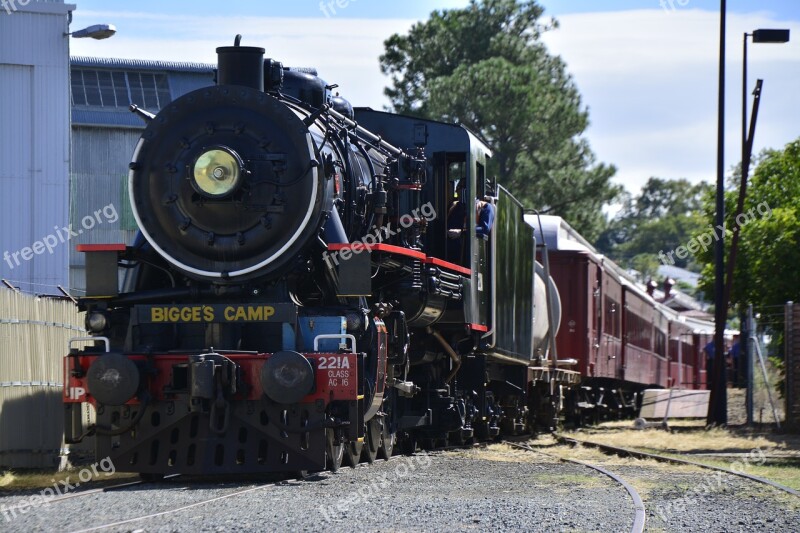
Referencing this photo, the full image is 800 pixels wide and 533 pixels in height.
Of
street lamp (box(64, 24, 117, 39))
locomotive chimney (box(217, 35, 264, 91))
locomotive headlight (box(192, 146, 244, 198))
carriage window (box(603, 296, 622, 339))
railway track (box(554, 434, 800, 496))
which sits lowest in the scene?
railway track (box(554, 434, 800, 496))

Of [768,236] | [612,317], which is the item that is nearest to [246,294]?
[612,317]

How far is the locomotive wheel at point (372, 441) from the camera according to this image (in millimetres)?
11190

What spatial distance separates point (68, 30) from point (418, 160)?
30.7 feet

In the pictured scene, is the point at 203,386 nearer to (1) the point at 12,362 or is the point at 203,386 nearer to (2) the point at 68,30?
(1) the point at 12,362

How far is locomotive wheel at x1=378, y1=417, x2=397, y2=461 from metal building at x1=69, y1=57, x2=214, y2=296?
12346mm

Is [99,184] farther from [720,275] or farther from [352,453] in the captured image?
[352,453]

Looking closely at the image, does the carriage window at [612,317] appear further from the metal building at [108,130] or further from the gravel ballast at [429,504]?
the gravel ballast at [429,504]

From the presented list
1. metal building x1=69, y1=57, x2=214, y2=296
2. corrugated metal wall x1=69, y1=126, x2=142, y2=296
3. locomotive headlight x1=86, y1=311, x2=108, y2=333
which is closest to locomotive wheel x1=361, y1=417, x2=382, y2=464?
locomotive headlight x1=86, y1=311, x2=108, y2=333

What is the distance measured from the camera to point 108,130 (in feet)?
85.9

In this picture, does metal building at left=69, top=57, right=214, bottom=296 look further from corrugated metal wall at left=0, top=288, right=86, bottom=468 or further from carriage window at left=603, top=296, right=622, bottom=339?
corrugated metal wall at left=0, top=288, right=86, bottom=468

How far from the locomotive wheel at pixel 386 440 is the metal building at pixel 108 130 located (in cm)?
1235

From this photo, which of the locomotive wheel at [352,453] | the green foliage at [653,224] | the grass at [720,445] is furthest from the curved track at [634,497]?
the green foliage at [653,224]

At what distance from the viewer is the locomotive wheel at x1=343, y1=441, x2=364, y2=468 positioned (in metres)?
10.6

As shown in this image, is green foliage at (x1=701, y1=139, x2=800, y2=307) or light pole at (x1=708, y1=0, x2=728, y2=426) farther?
green foliage at (x1=701, y1=139, x2=800, y2=307)
